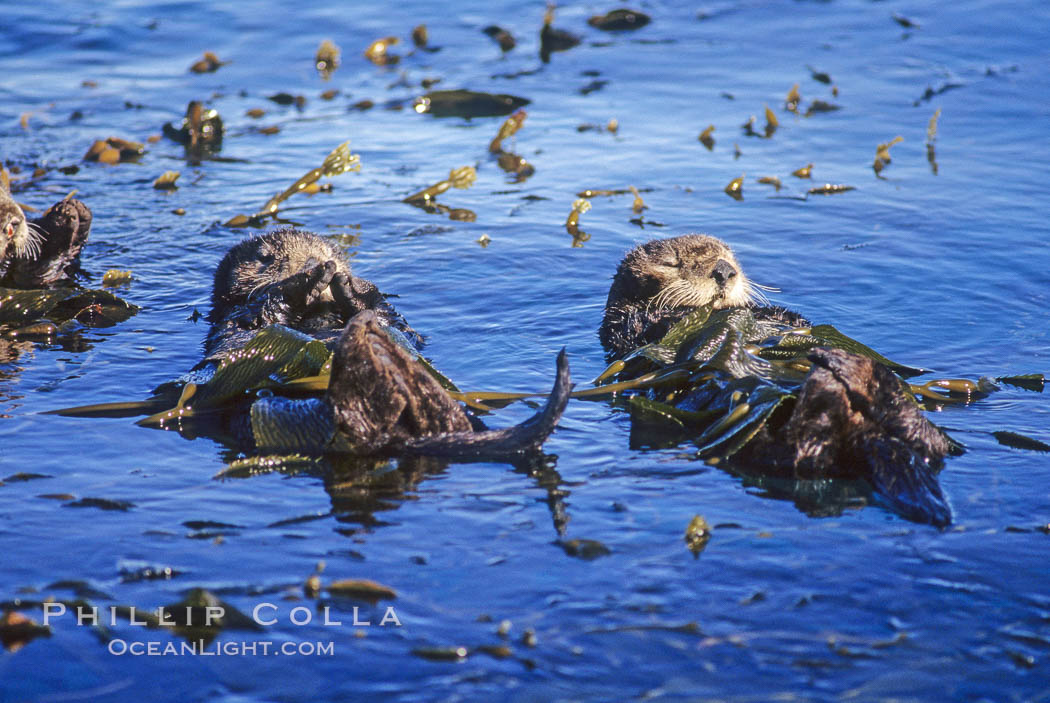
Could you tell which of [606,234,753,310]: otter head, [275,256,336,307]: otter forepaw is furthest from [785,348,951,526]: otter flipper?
[275,256,336,307]: otter forepaw

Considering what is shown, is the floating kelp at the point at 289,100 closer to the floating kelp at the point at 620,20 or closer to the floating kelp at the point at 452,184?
the floating kelp at the point at 452,184

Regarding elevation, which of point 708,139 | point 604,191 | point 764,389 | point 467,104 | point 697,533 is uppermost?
point 467,104

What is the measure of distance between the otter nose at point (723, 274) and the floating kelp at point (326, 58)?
646 cm

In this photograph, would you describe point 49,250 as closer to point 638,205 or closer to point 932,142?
point 638,205

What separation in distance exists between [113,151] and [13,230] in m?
2.40

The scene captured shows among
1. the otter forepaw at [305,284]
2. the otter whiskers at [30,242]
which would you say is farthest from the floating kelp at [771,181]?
the otter whiskers at [30,242]

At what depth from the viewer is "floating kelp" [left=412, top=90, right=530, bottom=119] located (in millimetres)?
8961

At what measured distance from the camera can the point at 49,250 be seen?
6.02 metres

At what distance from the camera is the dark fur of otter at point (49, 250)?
5.91 meters

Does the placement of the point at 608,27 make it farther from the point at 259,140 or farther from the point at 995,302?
the point at 995,302

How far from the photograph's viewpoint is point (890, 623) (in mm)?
2645

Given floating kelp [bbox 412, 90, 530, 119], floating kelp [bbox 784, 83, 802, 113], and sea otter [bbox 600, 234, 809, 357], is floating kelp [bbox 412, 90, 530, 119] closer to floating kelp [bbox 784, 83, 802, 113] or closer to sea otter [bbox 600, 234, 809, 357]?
floating kelp [bbox 784, 83, 802, 113]

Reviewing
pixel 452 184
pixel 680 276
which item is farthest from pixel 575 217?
pixel 680 276

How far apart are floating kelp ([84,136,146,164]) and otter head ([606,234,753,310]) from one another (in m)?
4.53
